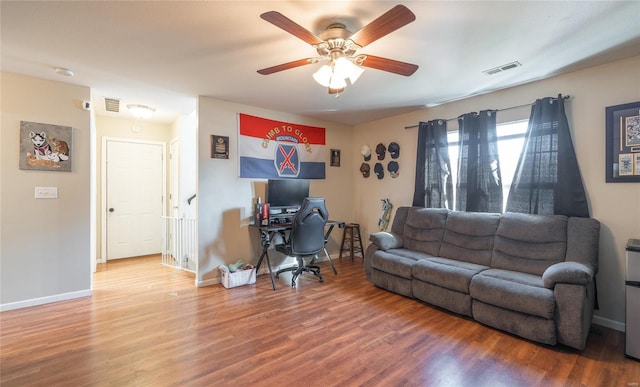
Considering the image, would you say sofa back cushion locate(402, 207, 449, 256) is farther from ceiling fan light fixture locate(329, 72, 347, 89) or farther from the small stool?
ceiling fan light fixture locate(329, 72, 347, 89)

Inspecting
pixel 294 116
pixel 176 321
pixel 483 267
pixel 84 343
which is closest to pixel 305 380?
pixel 176 321

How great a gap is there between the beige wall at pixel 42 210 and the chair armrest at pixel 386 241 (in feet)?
11.4

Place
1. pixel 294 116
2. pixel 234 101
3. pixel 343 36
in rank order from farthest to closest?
pixel 294 116
pixel 234 101
pixel 343 36

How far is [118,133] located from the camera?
15.6 feet

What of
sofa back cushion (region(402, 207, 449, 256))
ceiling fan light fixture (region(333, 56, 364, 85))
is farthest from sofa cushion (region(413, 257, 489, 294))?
ceiling fan light fixture (region(333, 56, 364, 85))

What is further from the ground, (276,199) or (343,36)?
(343,36)

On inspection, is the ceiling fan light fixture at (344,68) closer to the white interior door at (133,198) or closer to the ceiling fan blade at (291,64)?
the ceiling fan blade at (291,64)

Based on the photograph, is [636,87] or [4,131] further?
[4,131]

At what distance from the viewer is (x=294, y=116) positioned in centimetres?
442

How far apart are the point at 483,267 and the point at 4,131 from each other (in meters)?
5.14

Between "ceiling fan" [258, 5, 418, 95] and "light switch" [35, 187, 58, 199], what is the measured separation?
2.79 m

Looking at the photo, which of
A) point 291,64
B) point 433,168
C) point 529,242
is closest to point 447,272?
point 529,242

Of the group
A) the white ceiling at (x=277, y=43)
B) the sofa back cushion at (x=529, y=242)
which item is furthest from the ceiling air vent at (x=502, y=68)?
the sofa back cushion at (x=529, y=242)

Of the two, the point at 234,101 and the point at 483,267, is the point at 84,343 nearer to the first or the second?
the point at 234,101
